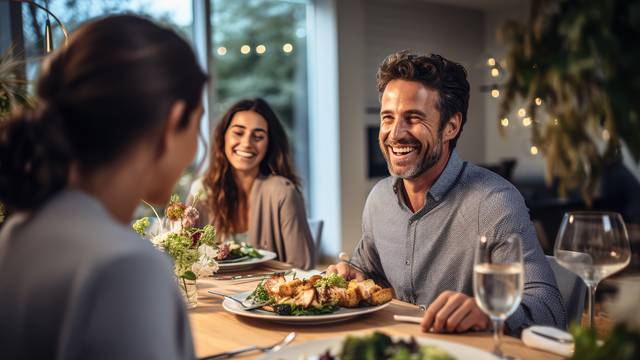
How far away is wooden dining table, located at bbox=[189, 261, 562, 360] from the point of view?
4.34ft

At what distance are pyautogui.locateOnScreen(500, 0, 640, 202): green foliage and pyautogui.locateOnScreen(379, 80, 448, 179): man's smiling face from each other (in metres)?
1.19

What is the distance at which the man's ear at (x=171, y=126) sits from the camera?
88 centimetres

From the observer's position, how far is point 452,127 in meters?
2.18

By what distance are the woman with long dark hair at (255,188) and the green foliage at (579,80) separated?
238cm

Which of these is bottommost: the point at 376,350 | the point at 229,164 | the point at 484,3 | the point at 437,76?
the point at 376,350

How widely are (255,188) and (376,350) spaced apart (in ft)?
8.22

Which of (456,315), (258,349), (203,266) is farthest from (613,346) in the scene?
(203,266)

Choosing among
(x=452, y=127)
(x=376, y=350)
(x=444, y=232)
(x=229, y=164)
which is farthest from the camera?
(x=229, y=164)

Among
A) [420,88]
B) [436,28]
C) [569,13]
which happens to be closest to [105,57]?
[569,13]

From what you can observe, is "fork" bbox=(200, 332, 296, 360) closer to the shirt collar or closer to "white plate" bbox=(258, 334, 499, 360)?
"white plate" bbox=(258, 334, 499, 360)

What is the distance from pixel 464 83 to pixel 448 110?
12cm

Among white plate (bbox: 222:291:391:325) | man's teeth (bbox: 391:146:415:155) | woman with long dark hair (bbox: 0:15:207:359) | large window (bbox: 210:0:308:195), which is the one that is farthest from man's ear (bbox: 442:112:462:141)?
large window (bbox: 210:0:308:195)

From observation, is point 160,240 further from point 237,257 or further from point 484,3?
point 484,3

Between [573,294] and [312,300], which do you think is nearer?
[312,300]
